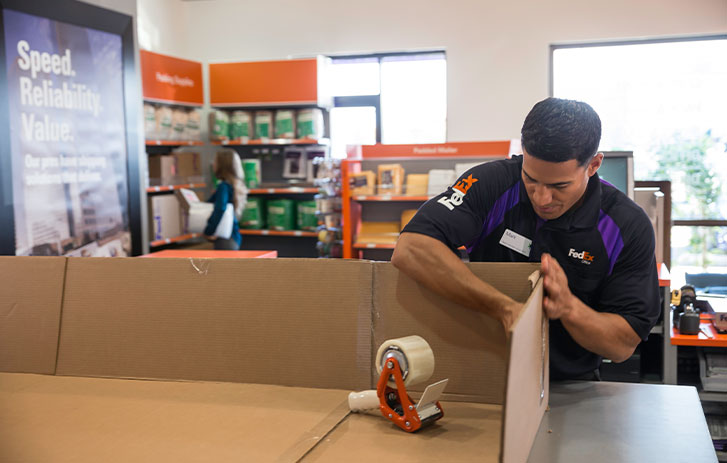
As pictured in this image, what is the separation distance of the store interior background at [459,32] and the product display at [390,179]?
2920 mm

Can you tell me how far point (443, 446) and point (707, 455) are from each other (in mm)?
517

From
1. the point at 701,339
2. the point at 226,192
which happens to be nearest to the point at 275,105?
the point at 226,192

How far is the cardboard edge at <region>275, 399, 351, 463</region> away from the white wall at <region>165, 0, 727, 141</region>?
690 cm

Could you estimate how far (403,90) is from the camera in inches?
335

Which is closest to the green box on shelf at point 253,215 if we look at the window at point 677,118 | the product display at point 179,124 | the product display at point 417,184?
the product display at point 179,124

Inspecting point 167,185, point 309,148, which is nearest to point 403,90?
point 309,148

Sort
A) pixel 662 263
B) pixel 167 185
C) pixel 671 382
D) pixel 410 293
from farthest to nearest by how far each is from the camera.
Result: pixel 167 185 < pixel 662 263 < pixel 671 382 < pixel 410 293

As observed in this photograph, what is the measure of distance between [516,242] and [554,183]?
8.2 inches

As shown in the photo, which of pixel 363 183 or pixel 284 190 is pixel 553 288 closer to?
pixel 363 183

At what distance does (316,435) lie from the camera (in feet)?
4.33

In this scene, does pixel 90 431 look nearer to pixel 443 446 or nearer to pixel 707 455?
pixel 443 446

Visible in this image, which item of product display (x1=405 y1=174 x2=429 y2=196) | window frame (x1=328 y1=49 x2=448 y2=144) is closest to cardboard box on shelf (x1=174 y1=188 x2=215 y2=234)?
product display (x1=405 y1=174 x2=429 y2=196)

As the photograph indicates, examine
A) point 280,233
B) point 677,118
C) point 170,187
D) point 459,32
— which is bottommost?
point 280,233

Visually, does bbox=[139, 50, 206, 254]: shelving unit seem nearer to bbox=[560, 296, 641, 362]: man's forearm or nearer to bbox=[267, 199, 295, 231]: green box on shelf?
bbox=[267, 199, 295, 231]: green box on shelf
